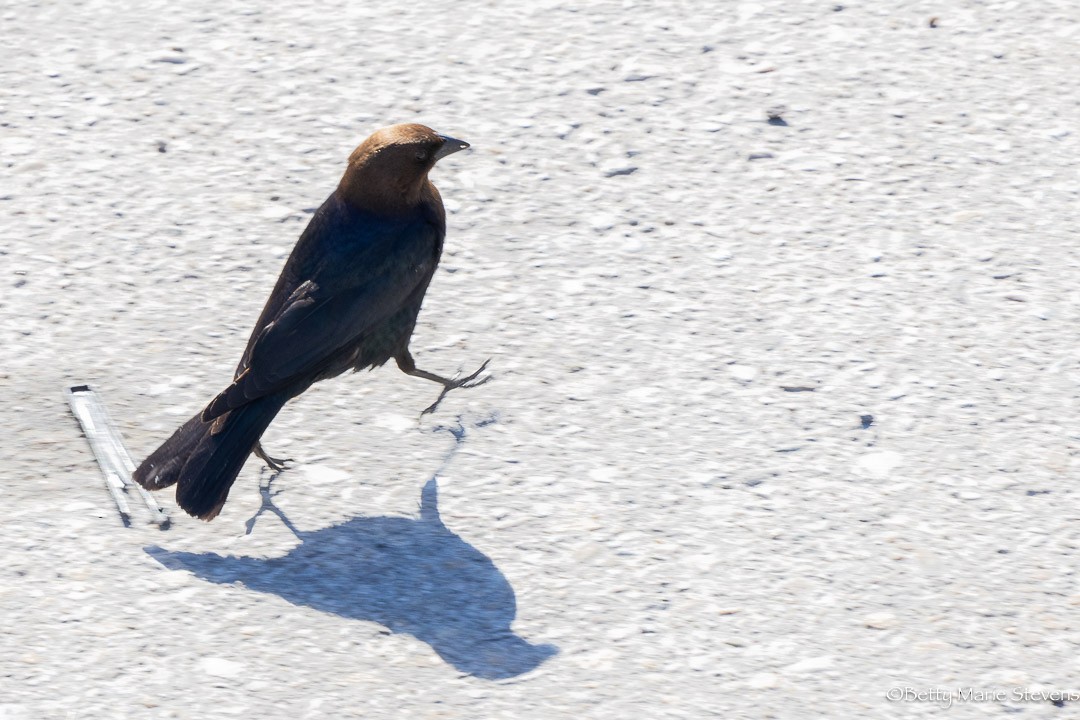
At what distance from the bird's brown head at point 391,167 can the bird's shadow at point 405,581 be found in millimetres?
1053

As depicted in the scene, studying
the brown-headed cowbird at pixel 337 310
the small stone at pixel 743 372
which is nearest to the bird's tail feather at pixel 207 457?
the brown-headed cowbird at pixel 337 310

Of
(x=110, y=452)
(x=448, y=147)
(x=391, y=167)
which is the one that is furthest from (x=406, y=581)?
(x=448, y=147)

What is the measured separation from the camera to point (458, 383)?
4.93 metres

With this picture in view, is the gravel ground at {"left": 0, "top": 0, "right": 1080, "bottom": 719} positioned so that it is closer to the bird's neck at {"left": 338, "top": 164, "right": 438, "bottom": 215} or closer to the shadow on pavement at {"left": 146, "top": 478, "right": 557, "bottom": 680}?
the shadow on pavement at {"left": 146, "top": 478, "right": 557, "bottom": 680}

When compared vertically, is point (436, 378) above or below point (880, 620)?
above

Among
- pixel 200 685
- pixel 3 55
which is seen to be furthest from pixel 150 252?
pixel 200 685

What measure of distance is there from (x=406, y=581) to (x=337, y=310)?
→ 91 cm

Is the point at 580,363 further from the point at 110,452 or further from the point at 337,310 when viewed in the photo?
the point at 110,452

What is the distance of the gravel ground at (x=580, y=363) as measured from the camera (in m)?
3.83

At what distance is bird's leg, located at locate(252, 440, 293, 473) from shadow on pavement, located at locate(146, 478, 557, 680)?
204 mm

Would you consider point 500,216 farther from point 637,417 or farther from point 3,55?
point 3,55

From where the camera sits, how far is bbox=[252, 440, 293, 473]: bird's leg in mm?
4473

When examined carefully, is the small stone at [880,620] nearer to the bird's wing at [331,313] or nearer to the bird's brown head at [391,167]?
the bird's wing at [331,313]

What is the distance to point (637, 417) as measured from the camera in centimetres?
480
